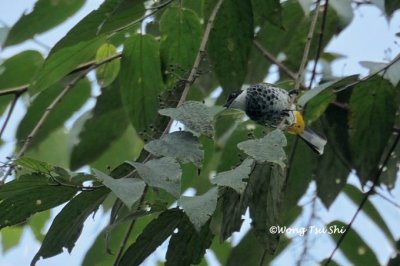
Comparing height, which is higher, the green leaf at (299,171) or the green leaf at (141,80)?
the green leaf at (141,80)

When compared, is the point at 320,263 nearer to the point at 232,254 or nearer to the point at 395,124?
the point at 232,254

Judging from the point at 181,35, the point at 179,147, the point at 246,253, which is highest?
the point at 179,147

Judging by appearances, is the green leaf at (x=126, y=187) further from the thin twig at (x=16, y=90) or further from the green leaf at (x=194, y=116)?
the thin twig at (x=16, y=90)

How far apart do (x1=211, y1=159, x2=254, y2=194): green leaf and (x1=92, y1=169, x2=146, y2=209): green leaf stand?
0.09m

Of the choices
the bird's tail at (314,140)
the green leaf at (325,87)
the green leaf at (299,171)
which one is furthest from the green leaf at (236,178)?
the green leaf at (299,171)

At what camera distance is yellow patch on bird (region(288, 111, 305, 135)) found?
60.9 inches

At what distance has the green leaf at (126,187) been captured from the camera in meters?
1.00

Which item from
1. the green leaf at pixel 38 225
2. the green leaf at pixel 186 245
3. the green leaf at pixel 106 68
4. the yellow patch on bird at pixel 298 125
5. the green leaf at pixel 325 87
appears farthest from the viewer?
the green leaf at pixel 38 225

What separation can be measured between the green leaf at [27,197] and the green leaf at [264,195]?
9.5 inches

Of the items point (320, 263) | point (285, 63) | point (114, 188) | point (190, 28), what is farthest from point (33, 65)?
point (114, 188)

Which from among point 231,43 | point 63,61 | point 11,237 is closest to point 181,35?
point 231,43

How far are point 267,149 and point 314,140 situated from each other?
1.70 ft

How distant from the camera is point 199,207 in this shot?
103 cm

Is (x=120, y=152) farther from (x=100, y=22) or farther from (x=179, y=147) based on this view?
(x=179, y=147)
